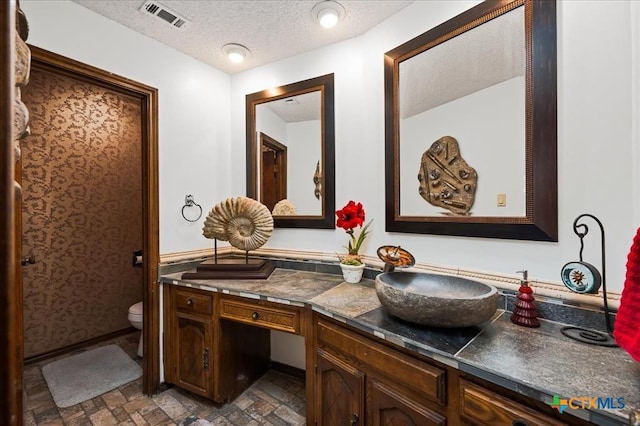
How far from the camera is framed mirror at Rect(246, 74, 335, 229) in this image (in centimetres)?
197

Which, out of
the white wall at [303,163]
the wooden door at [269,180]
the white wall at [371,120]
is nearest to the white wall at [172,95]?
the white wall at [371,120]

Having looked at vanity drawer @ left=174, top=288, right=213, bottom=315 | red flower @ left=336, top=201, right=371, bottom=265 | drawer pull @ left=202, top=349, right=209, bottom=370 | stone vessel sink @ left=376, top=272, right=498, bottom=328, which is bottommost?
drawer pull @ left=202, top=349, right=209, bottom=370

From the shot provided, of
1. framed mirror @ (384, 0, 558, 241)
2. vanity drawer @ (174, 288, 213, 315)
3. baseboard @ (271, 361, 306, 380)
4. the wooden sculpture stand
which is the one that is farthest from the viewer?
baseboard @ (271, 361, 306, 380)

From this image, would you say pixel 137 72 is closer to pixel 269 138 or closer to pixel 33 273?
pixel 269 138

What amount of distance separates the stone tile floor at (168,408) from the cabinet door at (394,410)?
816 mm

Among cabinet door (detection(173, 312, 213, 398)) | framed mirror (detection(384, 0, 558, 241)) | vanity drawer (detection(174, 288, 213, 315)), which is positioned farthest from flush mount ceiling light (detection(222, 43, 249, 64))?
cabinet door (detection(173, 312, 213, 398))

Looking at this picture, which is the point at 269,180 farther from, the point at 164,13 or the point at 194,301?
the point at 164,13

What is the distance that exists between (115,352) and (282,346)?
61.5 inches

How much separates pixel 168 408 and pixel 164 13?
2.43 metres

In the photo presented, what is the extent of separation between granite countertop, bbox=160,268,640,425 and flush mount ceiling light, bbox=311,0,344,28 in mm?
1600

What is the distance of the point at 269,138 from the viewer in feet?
7.26

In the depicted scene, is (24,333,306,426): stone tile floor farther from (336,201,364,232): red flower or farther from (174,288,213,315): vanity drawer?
(336,201,364,232): red flower

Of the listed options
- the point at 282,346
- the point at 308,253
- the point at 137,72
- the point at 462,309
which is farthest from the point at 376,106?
the point at 282,346

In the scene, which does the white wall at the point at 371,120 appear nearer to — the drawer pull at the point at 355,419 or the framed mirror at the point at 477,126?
the framed mirror at the point at 477,126
